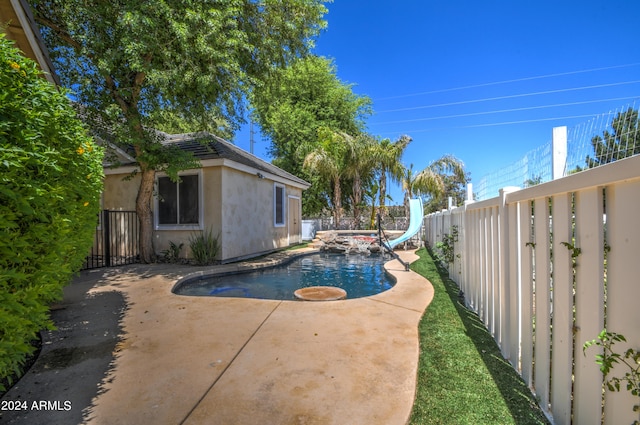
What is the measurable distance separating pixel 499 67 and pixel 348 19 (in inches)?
431

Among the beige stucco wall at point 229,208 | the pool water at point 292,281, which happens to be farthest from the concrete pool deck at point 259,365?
the beige stucco wall at point 229,208

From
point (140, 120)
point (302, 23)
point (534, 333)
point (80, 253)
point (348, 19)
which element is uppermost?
point (348, 19)

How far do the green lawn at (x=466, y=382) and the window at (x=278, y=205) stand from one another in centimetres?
941

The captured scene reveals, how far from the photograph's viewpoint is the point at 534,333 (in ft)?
7.38

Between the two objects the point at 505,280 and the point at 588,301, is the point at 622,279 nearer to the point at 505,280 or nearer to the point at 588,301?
the point at 588,301

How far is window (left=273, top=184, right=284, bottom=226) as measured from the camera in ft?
41.3

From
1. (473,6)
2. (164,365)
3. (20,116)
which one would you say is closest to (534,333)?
(164,365)

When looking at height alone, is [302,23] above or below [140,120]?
above

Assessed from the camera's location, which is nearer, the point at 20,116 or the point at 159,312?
the point at 20,116

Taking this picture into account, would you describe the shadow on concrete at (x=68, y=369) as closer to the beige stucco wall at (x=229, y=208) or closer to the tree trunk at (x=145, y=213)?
the tree trunk at (x=145, y=213)

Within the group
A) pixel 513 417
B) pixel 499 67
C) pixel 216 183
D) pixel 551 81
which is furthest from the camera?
pixel 551 81

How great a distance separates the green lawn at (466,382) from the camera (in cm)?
203

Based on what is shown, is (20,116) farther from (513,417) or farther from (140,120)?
(140,120)

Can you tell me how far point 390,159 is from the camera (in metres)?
19.0
